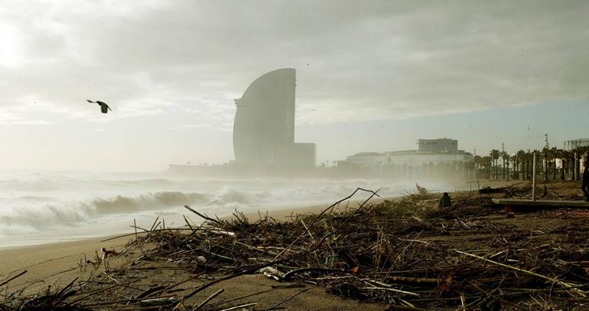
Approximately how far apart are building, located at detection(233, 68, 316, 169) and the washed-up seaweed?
569 feet

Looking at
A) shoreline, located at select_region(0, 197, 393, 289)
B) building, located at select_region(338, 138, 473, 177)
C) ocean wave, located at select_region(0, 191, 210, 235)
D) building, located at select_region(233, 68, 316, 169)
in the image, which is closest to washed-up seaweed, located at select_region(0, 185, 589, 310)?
shoreline, located at select_region(0, 197, 393, 289)

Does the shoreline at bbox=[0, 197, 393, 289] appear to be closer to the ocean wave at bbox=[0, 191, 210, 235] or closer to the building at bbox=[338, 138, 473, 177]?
the ocean wave at bbox=[0, 191, 210, 235]

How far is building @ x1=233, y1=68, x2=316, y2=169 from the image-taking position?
603 ft

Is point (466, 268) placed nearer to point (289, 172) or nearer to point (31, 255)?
point (31, 255)

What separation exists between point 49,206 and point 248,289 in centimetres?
1441

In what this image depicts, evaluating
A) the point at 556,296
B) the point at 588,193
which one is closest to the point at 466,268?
the point at 556,296

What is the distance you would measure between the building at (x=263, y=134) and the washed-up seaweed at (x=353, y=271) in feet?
569

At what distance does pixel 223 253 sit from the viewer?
456cm

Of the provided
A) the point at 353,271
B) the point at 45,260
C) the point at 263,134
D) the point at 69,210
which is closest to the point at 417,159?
the point at 263,134

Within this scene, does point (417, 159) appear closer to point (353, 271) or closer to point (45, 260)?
point (45, 260)

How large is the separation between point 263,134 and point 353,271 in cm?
19156

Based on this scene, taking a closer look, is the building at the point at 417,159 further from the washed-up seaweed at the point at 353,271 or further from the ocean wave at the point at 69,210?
the washed-up seaweed at the point at 353,271

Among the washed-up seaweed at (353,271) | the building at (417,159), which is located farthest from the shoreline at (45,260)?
the building at (417,159)

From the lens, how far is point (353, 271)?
354 centimetres
